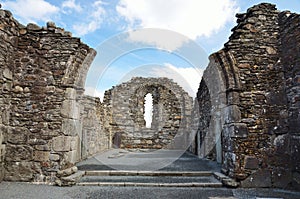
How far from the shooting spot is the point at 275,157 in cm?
465

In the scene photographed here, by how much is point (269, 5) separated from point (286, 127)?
9.26 feet

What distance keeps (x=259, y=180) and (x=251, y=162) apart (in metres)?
0.39

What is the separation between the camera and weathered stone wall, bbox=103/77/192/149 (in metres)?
14.4

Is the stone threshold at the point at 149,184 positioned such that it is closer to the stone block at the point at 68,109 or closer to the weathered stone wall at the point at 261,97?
the weathered stone wall at the point at 261,97

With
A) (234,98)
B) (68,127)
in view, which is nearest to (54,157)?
(68,127)

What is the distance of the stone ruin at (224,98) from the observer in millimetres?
4633

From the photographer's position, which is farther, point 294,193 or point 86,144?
point 86,144

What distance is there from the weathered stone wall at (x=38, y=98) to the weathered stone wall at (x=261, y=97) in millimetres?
3534

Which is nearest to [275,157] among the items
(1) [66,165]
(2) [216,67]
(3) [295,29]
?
(2) [216,67]

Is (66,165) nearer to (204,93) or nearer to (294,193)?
(294,193)

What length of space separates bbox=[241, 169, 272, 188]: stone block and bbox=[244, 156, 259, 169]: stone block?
14 cm

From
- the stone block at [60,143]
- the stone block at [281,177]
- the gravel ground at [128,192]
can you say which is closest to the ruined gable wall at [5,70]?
the gravel ground at [128,192]

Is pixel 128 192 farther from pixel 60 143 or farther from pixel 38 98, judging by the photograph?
pixel 38 98

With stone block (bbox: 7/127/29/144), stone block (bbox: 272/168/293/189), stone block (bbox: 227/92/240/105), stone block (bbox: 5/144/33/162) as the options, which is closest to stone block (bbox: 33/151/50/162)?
stone block (bbox: 5/144/33/162)
